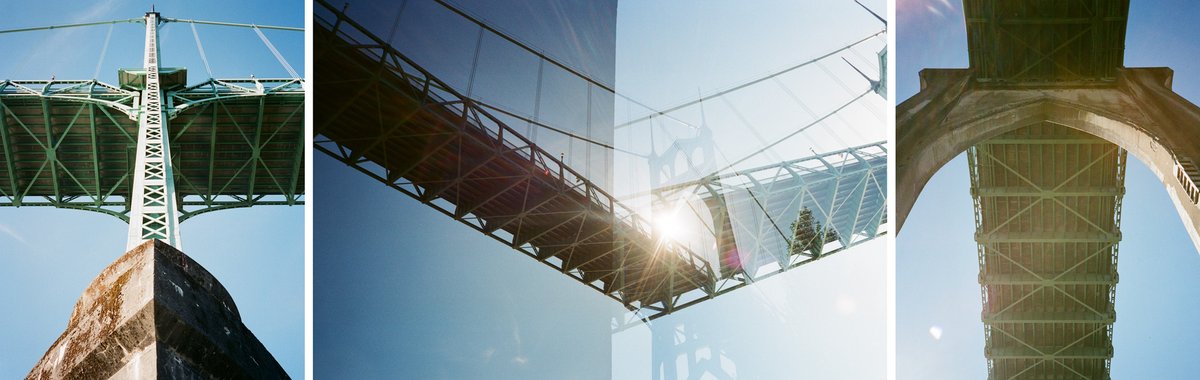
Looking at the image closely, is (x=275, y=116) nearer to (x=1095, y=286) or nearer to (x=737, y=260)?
(x=1095, y=286)

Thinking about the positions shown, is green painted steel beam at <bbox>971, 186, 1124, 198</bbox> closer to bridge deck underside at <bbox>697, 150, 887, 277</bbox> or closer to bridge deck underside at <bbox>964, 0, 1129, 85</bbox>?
bridge deck underside at <bbox>964, 0, 1129, 85</bbox>

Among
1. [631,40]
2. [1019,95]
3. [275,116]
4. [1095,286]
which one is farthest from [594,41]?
[275,116]

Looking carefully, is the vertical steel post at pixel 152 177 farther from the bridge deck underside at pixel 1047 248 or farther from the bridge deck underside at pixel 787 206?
the bridge deck underside at pixel 787 206

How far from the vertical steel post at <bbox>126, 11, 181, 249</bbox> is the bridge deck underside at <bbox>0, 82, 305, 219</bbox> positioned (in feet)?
2.70

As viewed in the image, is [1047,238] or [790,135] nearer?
[790,135]

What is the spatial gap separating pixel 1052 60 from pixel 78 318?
9993 mm

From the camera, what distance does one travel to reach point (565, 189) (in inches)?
180

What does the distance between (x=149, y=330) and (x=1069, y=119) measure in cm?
1004

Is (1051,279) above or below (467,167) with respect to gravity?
above

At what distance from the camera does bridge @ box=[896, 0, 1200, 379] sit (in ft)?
27.1

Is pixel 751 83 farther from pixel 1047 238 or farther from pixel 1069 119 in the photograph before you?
pixel 1047 238

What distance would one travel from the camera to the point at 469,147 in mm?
4613

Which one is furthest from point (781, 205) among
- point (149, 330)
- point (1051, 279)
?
point (1051, 279)

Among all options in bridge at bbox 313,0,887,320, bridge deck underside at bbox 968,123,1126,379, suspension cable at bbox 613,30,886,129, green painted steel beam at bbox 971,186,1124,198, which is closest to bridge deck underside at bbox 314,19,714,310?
bridge at bbox 313,0,887,320
